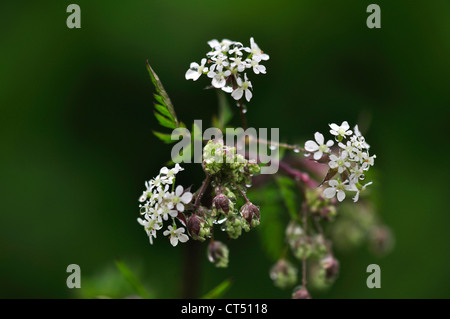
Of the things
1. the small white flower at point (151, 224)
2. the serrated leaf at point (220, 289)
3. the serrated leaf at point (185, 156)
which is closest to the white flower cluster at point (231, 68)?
the serrated leaf at point (185, 156)

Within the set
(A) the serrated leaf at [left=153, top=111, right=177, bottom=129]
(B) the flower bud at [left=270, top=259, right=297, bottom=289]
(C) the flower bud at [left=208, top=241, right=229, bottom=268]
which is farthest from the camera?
(B) the flower bud at [left=270, top=259, right=297, bottom=289]

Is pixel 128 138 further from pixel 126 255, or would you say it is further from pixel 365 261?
pixel 365 261

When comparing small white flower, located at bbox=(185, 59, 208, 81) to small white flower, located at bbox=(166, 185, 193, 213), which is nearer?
small white flower, located at bbox=(166, 185, 193, 213)

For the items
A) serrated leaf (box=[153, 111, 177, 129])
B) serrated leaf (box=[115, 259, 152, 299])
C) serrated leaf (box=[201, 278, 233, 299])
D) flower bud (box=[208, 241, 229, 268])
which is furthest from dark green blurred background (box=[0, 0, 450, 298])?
serrated leaf (box=[153, 111, 177, 129])

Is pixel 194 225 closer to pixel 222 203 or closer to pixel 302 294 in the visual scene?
pixel 222 203

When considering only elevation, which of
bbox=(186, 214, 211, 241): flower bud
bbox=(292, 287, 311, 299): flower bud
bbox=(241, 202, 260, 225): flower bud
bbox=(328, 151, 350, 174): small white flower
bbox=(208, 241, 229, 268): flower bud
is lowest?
bbox=(292, 287, 311, 299): flower bud

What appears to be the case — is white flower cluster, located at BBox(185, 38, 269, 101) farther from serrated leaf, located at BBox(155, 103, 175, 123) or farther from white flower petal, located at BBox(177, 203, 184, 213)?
white flower petal, located at BBox(177, 203, 184, 213)

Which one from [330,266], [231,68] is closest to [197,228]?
[231,68]

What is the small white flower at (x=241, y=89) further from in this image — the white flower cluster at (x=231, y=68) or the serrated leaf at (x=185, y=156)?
the serrated leaf at (x=185, y=156)
